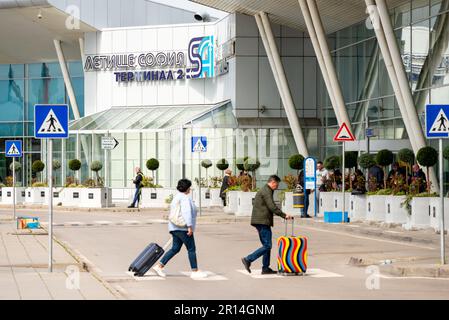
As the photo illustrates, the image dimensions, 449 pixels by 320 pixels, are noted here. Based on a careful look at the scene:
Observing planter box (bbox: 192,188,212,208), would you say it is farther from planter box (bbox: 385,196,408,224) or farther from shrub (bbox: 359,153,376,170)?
planter box (bbox: 385,196,408,224)

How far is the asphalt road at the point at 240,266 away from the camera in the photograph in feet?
50.5

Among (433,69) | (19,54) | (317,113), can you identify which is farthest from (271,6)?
(19,54)

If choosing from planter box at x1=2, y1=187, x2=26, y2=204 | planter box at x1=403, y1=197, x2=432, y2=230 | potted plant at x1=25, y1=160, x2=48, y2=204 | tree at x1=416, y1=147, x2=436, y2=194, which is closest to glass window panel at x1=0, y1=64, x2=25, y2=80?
planter box at x1=2, y1=187, x2=26, y2=204

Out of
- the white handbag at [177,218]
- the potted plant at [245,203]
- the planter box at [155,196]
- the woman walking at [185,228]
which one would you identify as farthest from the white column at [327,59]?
the white handbag at [177,218]

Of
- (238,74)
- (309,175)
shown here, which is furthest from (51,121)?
(238,74)

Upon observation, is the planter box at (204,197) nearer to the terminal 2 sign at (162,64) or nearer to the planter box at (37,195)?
the planter box at (37,195)

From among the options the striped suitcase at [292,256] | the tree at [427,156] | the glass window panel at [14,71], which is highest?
the glass window panel at [14,71]

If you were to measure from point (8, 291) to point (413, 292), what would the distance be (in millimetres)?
5686

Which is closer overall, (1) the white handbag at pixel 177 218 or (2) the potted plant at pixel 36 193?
(1) the white handbag at pixel 177 218

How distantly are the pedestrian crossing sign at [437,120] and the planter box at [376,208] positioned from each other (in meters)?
12.7

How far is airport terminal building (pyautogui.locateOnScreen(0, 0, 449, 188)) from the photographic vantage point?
131ft

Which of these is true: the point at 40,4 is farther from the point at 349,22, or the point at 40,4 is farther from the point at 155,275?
the point at 155,275

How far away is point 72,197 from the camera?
169ft

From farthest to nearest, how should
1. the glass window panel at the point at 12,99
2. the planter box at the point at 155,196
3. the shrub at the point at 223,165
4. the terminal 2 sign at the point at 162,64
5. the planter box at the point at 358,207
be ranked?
1. the glass window panel at the point at 12,99
2. the terminal 2 sign at the point at 162,64
3. the shrub at the point at 223,165
4. the planter box at the point at 155,196
5. the planter box at the point at 358,207
